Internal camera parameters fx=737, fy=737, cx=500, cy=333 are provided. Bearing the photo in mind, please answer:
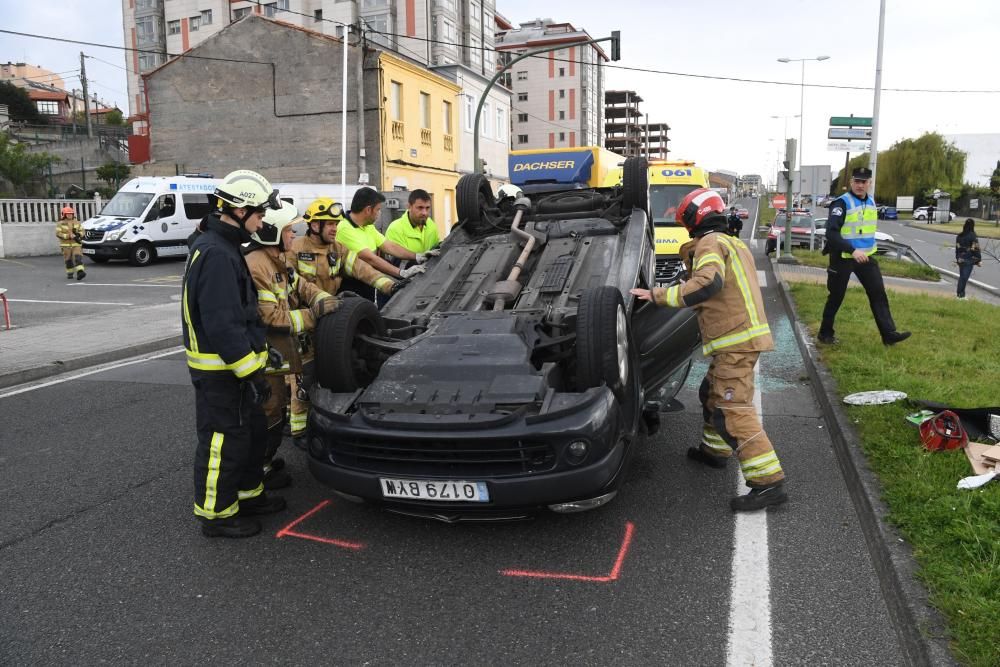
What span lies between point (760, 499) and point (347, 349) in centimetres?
239

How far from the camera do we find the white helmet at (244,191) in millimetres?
3781

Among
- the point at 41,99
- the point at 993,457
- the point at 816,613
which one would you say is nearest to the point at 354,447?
the point at 816,613

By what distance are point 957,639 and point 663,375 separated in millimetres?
2538

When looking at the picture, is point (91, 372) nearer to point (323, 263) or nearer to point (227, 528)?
point (323, 263)

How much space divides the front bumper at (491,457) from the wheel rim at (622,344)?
0.90ft

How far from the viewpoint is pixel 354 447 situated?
3562 millimetres

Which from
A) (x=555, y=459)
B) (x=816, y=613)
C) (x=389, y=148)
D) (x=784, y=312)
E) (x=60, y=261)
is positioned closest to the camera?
(x=816, y=613)

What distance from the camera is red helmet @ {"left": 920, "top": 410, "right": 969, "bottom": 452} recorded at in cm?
443

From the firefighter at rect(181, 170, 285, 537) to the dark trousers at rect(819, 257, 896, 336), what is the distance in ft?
20.1

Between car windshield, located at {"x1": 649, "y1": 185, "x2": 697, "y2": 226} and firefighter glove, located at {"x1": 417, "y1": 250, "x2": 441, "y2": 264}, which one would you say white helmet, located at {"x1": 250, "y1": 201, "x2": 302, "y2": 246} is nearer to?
firefighter glove, located at {"x1": 417, "y1": 250, "x2": 441, "y2": 264}

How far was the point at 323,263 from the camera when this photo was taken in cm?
573

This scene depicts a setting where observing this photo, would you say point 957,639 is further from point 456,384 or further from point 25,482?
point 25,482

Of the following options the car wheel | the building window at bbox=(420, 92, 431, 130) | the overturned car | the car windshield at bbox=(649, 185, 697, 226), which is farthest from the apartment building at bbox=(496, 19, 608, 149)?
the car wheel

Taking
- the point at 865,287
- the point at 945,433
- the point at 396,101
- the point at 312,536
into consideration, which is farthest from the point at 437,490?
the point at 396,101
